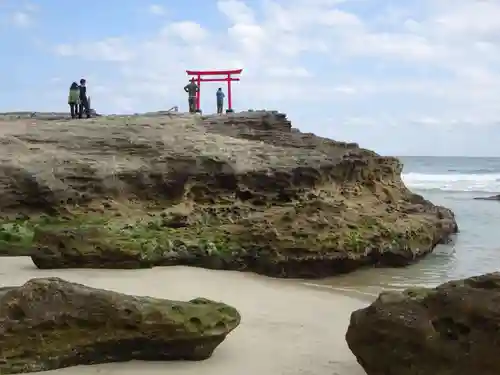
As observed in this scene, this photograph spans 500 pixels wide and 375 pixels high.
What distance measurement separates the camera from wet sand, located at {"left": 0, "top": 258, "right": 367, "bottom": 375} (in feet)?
17.5

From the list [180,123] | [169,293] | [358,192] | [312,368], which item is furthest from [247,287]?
[180,123]

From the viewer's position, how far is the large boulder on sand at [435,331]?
4363mm

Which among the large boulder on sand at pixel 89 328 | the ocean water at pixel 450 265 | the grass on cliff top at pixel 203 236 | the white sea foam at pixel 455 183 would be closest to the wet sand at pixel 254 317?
the large boulder on sand at pixel 89 328

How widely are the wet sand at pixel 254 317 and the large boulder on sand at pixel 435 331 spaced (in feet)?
1.88

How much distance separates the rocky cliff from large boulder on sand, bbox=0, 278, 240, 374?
15.9 ft

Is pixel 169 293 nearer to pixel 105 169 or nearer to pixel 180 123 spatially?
pixel 105 169

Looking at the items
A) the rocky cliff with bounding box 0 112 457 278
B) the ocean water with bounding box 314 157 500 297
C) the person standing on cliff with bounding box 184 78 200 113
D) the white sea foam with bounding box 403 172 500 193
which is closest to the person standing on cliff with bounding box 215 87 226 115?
the person standing on cliff with bounding box 184 78 200 113

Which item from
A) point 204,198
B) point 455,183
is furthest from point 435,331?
point 455,183

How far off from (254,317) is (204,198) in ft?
22.0

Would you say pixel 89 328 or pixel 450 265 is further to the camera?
pixel 450 265

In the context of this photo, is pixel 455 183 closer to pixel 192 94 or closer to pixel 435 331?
pixel 192 94

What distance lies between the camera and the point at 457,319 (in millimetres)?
4543

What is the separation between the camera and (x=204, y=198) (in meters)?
13.9

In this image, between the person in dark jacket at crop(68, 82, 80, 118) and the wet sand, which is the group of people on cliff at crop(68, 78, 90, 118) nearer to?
the person in dark jacket at crop(68, 82, 80, 118)
